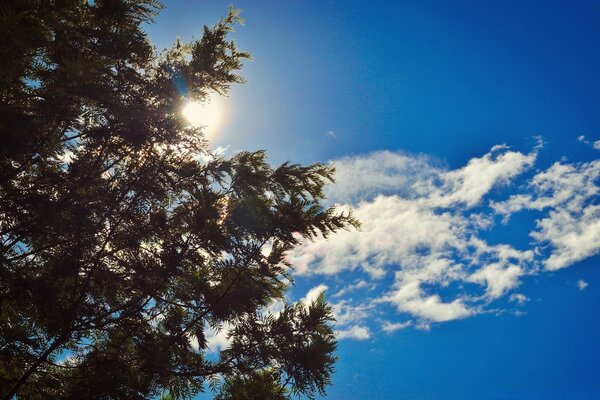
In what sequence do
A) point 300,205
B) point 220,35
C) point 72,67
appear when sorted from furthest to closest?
point 220,35, point 300,205, point 72,67

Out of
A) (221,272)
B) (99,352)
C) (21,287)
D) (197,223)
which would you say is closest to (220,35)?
(197,223)

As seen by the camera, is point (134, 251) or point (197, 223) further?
point (134, 251)

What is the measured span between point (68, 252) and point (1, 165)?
184 centimetres

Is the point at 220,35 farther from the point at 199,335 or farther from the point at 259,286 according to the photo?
the point at 199,335

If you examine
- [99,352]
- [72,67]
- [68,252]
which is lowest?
[99,352]

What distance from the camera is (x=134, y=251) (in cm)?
777

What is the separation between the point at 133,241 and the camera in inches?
305

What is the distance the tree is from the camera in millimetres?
6582

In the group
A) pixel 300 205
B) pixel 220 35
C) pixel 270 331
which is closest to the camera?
pixel 300 205

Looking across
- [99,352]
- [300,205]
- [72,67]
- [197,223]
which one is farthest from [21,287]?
[300,205]

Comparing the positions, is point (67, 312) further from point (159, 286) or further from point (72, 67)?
point (72, 67)

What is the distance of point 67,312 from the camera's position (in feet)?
21.7

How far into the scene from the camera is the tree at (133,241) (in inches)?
259

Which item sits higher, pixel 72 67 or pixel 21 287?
pixel 72 67
